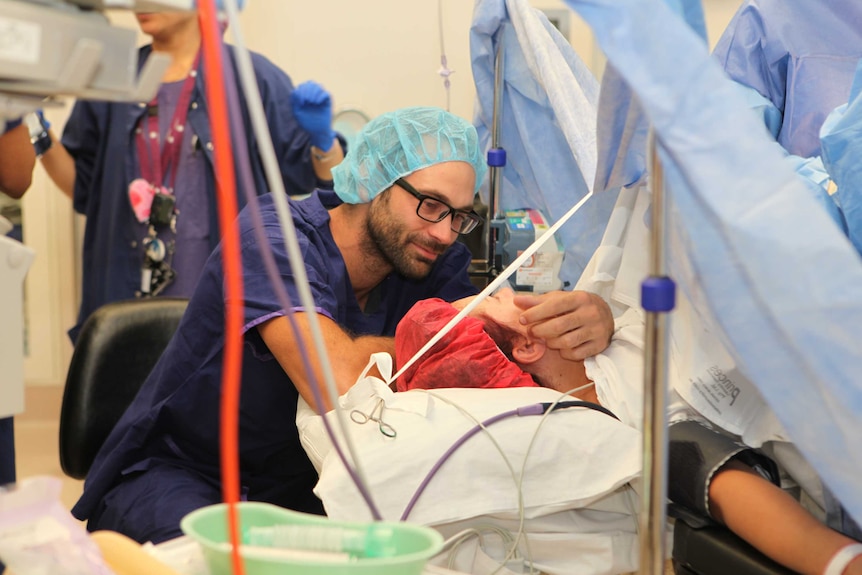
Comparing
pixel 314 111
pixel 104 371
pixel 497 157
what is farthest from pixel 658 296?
pixel 314 111

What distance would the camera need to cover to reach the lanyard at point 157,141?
2619 mm

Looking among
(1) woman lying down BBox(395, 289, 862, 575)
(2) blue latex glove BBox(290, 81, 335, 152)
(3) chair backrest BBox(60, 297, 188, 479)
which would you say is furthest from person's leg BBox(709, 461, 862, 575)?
(2) blue latex glove BBox(290, 81, 335, 152)

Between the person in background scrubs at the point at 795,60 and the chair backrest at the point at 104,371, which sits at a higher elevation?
the person in background scrubs at the point at 795,60

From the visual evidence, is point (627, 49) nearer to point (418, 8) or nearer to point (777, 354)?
point (777, 354)

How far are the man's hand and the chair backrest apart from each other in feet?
2.84

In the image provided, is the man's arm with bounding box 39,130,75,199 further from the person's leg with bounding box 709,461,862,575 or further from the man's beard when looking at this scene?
the person's leg with bounding box 709,461,862,575

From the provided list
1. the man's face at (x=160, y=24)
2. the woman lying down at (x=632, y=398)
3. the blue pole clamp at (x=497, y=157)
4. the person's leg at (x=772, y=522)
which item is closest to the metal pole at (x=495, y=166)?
the blue pole clamp at (x=497, y=157)

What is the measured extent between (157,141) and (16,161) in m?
0.80

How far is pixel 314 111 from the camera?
8.51 ft

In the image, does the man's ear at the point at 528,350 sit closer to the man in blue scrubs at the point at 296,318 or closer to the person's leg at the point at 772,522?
the man in blue scrubs at the point at 296,318

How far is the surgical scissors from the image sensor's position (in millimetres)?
1150

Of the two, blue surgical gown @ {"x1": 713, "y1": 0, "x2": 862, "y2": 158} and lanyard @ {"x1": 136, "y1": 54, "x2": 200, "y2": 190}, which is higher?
blue surgical gown @ {"x1": 713, "y1": 0, "x2": 862, "y2": 158}

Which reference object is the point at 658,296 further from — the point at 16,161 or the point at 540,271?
the point at 16,161

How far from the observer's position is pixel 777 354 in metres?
0.81
